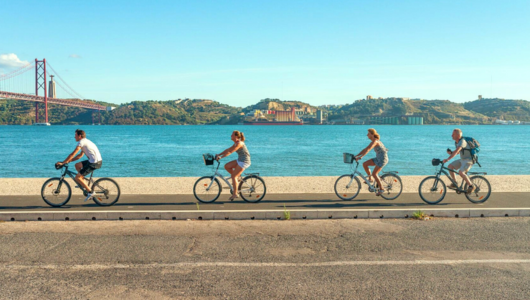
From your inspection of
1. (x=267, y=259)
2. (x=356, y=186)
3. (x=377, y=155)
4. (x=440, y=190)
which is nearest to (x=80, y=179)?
(x=267, y=259)

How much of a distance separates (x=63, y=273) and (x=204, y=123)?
18797cm

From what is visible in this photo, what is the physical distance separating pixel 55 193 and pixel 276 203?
4597 mm

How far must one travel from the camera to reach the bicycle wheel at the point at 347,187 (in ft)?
32.9

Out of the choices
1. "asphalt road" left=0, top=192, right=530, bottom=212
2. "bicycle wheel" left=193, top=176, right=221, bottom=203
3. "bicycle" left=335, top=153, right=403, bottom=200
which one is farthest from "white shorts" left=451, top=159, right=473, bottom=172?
"bicycle wheel" left=193, top=176, right=221, bottom=203

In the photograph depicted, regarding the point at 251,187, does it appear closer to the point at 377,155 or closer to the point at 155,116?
the point at 377,155

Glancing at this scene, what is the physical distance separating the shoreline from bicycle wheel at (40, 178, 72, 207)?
1.54 m

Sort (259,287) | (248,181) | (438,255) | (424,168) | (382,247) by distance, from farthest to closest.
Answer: (424,168) < (248,181) < (382,247) < (438,255) < (259,287)

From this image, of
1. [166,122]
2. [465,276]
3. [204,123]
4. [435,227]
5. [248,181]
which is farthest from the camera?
[204,123]

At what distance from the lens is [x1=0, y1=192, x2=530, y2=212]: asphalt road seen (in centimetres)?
894

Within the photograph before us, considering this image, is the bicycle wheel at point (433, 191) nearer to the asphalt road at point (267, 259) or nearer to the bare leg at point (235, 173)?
the asphalt road at point (267, 259)

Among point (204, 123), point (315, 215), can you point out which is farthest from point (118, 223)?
point (204, 123)

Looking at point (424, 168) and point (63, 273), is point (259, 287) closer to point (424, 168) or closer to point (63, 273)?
point (63, 273)

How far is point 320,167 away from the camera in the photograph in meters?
34.0

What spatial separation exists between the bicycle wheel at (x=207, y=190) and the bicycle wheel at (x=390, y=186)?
3.74 m
